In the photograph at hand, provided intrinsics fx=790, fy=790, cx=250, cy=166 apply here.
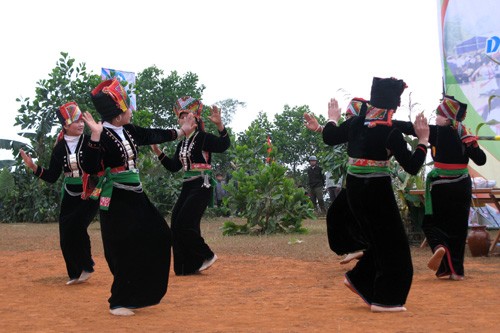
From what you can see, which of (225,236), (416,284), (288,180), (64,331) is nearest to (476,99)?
(288,180)

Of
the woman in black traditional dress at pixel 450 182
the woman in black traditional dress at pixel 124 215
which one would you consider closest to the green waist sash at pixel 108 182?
the woman in black traditional dress at pixel 124 215

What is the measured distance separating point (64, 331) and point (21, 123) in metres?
18.6

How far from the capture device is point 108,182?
699 centimetres

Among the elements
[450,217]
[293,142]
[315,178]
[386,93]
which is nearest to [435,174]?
[450,217]

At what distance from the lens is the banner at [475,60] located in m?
14.9

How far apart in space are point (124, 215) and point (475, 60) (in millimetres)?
10160

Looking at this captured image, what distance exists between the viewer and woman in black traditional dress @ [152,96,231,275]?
381 inches

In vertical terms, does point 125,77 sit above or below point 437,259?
above

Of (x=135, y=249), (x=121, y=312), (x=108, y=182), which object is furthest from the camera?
(x=108, y=182)

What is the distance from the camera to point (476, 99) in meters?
15.2

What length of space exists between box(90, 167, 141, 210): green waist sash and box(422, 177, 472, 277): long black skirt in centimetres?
374

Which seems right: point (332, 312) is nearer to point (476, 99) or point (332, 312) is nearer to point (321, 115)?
point (476, 99)

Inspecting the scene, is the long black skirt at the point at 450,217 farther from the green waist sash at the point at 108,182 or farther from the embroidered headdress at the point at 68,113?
the embroidered headdress at the point at 68,113

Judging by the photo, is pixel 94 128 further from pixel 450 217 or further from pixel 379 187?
pixel 450 217
